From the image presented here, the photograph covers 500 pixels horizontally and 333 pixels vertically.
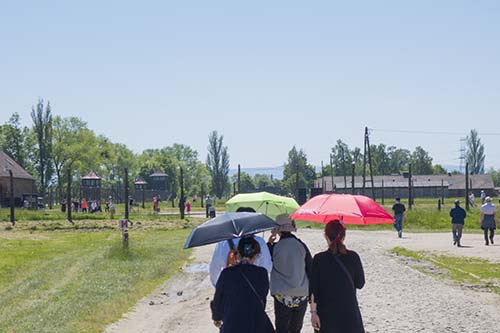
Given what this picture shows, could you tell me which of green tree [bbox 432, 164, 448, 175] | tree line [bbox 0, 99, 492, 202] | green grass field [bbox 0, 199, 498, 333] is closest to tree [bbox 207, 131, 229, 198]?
tree line [bbox 0, 99, 492, 202]

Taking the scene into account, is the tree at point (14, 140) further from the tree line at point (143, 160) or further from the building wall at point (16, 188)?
the building wall at point (16, 188)

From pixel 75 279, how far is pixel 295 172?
140m

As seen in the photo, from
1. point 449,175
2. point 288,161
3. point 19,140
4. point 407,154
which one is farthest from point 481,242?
point 407,154

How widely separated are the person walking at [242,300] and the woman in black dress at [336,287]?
854 millimetres

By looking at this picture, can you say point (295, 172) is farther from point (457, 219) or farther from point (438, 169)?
point (457, 219)

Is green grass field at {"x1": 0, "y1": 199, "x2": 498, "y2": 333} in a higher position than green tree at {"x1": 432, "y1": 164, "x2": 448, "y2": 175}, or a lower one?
lower

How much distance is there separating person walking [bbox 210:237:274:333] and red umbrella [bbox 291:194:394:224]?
2.26 m

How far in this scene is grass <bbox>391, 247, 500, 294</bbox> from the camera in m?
17.0

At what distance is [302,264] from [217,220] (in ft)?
3.43

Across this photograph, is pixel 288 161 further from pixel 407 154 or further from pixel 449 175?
pixel 449 175

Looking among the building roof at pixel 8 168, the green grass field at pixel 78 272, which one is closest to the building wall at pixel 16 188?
the building roof at pixel 8 168

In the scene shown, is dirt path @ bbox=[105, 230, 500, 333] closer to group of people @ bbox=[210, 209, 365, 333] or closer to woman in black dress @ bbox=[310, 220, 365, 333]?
group of people @ bbox=[210, 209, 365, 333]

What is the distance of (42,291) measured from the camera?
645 inches

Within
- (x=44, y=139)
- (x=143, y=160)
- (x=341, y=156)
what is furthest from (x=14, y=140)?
(x=341, y=156)
